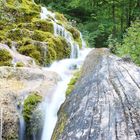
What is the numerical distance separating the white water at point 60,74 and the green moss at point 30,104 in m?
0.20

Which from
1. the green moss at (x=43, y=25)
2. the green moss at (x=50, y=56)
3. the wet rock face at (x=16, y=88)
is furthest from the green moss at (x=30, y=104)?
the green moss at (x=43, y=25)

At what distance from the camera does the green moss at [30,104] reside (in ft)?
18.9

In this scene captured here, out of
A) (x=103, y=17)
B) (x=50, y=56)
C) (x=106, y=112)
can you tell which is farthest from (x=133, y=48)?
(x=103, y=17)

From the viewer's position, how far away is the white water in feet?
18.6

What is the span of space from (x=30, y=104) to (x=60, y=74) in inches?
111

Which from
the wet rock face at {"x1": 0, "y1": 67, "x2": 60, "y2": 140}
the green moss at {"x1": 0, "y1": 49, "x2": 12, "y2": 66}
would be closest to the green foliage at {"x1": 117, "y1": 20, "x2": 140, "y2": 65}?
the wet rock face at {"x1": 0, "y1": 67, "x2": 60, "y2": 140}

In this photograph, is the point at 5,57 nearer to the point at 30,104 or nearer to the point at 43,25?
the point at 30,104

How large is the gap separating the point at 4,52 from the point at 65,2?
493 inches

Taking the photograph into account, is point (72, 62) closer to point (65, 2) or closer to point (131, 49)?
point (131, 49)

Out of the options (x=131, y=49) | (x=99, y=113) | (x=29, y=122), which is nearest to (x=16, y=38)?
(x=131, y=49)

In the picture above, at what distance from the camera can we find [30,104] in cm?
593

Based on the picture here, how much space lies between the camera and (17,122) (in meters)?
5.57

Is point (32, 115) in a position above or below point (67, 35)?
below

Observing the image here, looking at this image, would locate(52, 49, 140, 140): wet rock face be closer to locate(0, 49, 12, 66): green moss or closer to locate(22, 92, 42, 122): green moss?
locate(22, 92, 42, 122): green moss
